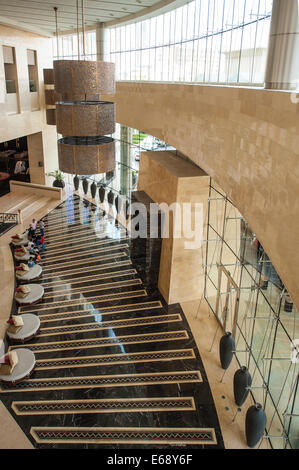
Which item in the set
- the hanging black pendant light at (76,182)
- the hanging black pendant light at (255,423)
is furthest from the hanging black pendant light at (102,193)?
the hanging black pendant light at (255,423)

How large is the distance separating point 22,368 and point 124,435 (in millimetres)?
2821

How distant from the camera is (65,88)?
514cm

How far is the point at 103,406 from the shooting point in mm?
7590

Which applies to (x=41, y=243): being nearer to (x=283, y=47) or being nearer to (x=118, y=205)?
(x=118, y=205)

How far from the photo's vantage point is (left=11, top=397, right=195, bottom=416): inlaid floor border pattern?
7492 mm

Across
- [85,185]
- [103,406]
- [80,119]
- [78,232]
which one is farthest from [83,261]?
[80,119]

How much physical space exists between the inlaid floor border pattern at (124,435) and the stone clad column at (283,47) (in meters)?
6.25

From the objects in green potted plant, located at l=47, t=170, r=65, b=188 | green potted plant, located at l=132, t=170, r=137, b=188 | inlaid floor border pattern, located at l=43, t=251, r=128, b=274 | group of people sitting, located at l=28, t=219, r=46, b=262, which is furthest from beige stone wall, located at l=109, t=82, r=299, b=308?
green potted plant, located at l=47, t=170, r=65, b=188

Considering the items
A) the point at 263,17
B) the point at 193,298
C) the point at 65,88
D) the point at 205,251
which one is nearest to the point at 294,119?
the point at 65,88

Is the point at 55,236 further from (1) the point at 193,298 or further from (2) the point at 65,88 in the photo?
(2) the point at 65,88

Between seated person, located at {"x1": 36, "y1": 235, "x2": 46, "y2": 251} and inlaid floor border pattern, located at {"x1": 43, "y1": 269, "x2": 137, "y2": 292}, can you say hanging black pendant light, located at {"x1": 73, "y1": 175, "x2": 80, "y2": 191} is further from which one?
inlaid floor border pattern, located at {"x1": 43, "y1": 269, "x2": 137, "y2": 292}

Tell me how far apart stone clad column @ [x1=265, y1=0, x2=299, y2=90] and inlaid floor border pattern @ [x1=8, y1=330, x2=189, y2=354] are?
6.98 meters

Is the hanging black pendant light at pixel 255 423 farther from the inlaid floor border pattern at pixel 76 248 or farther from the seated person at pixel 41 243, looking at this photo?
the seated person at pixel 41 243

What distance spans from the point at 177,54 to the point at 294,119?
1102cm
